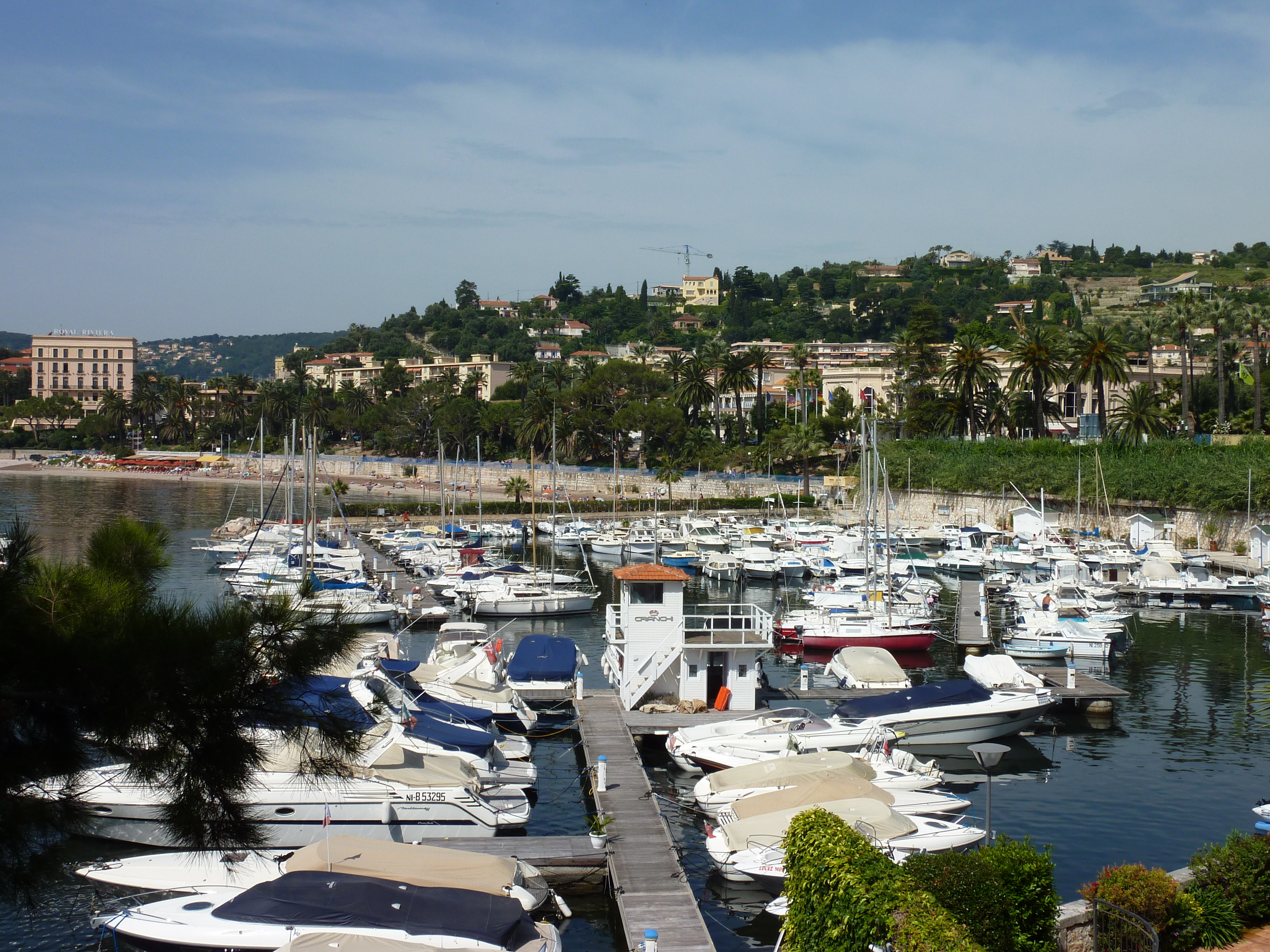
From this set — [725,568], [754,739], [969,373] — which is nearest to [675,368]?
[969,373]

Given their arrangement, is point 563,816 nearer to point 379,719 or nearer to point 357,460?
point 379,719

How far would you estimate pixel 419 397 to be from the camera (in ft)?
473

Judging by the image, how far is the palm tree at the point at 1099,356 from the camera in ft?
238

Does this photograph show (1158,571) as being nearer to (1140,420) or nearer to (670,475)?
(1140,420)

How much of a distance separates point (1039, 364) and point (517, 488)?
43658 millimetres

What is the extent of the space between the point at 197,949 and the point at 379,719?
883 cm

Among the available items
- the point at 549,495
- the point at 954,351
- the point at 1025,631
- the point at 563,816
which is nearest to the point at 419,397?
the point at 549,495

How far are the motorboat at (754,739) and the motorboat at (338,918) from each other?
30.8 feet

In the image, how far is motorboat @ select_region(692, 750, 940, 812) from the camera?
21766mm

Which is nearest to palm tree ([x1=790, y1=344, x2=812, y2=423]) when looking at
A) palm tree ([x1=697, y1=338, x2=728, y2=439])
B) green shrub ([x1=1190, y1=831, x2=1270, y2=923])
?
palm tree ([x1=697, y1=338, x2=728, y2=439])

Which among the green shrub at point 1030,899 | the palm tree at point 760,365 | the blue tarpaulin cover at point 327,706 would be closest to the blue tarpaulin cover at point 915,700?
the green shrub at point 1030,899

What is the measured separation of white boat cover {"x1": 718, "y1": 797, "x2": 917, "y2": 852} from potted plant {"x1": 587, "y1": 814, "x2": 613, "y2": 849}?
84.4 inches

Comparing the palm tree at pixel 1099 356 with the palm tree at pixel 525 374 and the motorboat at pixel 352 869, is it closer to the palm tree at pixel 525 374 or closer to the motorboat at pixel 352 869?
the motorboat at pixel 352 869

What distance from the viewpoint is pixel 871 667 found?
33.6m
